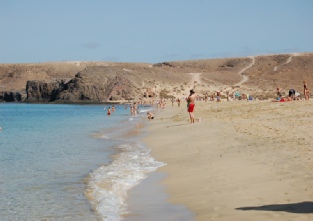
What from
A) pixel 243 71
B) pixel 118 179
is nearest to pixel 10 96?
pixel 243 71

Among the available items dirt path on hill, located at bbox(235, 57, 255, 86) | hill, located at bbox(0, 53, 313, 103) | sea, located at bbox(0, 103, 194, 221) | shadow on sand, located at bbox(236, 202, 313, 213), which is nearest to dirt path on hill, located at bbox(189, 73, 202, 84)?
hill, located at bbox(0, 53, 313, 103)

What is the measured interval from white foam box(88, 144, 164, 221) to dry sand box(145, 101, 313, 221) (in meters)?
0.58

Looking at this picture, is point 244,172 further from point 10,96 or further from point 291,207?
point 10,96

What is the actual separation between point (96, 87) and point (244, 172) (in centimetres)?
7851

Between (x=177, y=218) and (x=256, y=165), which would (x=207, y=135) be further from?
(x=177, y=218)

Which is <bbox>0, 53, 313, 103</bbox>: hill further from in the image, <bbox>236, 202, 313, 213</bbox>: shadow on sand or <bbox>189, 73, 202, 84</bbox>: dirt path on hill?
<bbox>236, 202, 313, 213</bbox>: shadow on sand

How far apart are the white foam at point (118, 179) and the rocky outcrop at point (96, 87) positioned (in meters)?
67.4

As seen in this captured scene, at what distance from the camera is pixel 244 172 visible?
34.6 feet

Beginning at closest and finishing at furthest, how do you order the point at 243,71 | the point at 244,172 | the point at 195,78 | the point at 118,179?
the point at 244,172 < the point at 118,179 < the point at 195,78 < the point at 243,71

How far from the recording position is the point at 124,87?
85.0 m

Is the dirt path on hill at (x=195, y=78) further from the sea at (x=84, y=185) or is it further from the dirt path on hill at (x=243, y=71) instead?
the sea at (x=84, y=185)

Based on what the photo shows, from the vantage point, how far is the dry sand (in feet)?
25.2

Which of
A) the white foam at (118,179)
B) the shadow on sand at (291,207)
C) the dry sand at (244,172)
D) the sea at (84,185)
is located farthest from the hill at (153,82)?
the shadow on sand at (291,207)

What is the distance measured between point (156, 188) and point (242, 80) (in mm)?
99500
